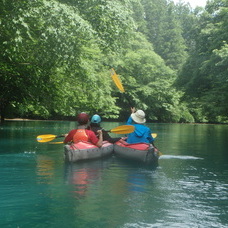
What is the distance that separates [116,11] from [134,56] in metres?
32.0

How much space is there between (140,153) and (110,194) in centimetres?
365

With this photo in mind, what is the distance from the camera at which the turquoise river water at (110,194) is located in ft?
16.2

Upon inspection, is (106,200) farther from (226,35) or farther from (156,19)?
(156,19)

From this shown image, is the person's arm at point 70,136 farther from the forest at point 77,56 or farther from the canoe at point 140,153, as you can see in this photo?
the forest at point 77,56

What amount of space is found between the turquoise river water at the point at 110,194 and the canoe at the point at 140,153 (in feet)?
0.80

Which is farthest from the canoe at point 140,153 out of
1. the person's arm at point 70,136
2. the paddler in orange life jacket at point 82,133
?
the person's arm at point 70,136

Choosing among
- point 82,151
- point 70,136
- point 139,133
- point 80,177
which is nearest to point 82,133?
point 70,136

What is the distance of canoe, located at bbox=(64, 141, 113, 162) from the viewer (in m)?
9.59

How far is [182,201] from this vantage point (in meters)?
6.00

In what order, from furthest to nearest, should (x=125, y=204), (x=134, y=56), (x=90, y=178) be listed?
1. (x=134, y=56)
2. (x=90, y=178)
3. (x=125, y=204)

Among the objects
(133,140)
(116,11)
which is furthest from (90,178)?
(116,11)

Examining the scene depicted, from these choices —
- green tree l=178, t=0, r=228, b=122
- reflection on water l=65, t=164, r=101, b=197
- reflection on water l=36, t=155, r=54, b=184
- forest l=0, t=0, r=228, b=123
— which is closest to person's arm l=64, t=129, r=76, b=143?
reflection on water l=36, t=155, r=54, b=184

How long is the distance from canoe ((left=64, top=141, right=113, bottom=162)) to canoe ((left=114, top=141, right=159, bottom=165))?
2.03ft

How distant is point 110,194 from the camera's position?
6.39 meters
